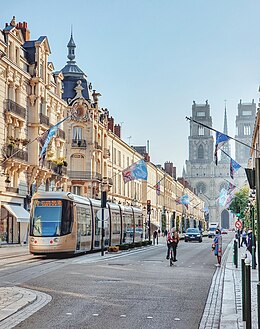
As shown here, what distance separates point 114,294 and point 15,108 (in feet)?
111

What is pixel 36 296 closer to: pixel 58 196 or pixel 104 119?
pixel 58 196

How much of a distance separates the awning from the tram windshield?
50.7 feet

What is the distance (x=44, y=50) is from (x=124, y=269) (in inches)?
1324

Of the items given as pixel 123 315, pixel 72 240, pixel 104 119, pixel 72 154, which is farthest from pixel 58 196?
pixel 104 119

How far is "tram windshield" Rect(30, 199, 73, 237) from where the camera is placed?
30.8 m

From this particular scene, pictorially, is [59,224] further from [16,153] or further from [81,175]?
[81,175]

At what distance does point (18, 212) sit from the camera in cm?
4769

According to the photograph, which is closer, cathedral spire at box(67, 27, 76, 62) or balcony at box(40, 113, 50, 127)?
balcony at box(40, 113, 50, 127)

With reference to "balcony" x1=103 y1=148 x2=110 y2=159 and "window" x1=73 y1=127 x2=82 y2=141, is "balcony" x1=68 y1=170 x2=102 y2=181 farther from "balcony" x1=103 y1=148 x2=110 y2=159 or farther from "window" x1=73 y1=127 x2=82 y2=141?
"balcony" x1=103 y1=148 x2=110 y2=159

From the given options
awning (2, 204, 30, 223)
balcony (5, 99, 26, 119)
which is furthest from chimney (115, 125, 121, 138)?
awning (2, 204, 30, 223)

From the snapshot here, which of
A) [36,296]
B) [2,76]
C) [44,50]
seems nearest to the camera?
[36,296]

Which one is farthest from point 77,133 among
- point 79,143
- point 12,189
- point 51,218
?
point 51,218

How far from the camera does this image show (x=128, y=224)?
49.1 meters

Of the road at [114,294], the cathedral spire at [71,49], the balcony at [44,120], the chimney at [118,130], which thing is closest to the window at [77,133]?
the cathedral spire at [71,49]
